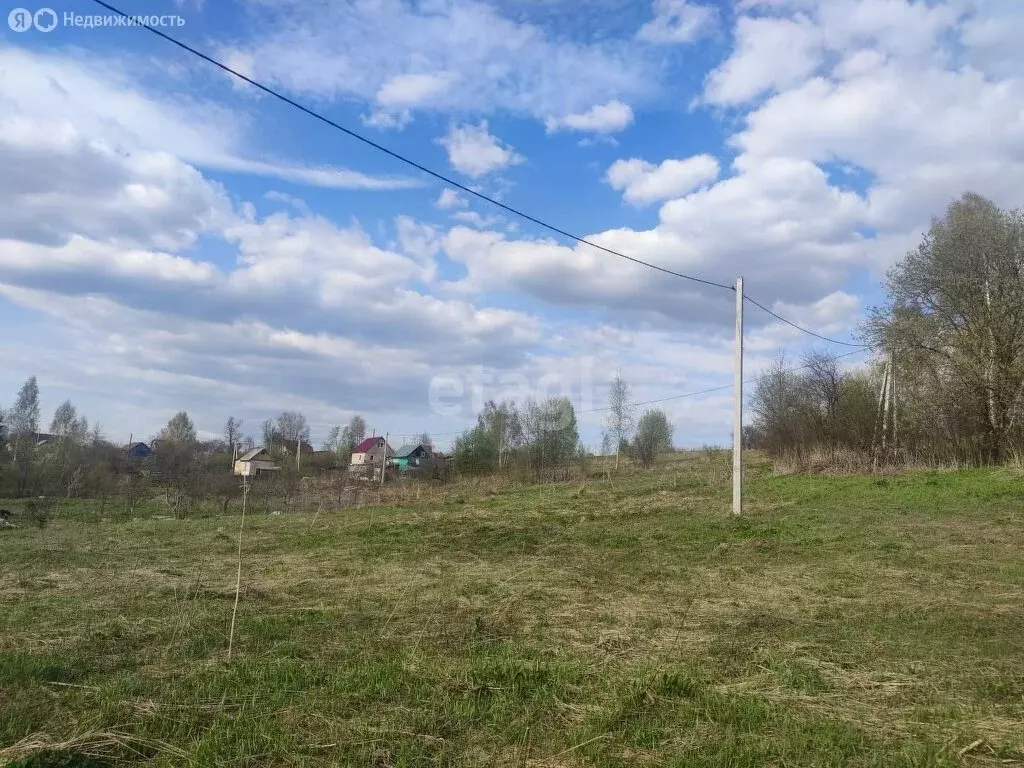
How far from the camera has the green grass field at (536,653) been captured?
3.43 metres

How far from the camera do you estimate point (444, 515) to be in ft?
59.2

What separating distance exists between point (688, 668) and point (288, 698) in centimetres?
265

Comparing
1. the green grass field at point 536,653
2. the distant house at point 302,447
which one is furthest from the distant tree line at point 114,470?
the green grass field at point 536,653

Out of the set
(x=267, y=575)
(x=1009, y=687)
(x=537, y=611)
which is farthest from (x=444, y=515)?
(x=1009, y=687)

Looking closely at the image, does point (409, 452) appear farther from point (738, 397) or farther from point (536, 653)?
point (536, 653)

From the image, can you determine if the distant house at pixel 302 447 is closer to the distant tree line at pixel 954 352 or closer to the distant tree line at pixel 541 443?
the distant tree line at pixel 541 443

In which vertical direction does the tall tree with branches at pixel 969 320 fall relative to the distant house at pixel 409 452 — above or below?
above

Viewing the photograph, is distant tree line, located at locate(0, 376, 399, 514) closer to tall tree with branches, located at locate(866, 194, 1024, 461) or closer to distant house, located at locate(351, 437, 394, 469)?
distant house, located at locate(351, 437, 394, 469)

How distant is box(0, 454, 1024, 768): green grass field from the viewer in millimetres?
3430

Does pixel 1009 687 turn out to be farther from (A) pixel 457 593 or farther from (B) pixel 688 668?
(A) pixel 457 593

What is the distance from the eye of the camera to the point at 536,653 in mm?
5180

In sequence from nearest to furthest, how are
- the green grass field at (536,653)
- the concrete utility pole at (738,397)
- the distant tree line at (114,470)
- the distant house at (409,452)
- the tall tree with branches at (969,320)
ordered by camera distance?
the green grass field at (536,653)
the concrete utility pole at (738,397)
the tall tree with branches at (969,320)
the distant tree line at (114,470)
the distant house at (409,452)

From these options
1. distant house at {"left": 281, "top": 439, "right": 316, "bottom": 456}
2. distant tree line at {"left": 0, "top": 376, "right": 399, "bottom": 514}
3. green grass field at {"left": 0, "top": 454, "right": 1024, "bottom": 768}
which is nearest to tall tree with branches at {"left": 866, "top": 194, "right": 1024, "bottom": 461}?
green grass field at {"left": 0, "top": 454, "right": 1024, "bottom": 768}

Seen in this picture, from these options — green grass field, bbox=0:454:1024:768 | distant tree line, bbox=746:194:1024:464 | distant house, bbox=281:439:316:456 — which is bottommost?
green grass field, bbox=0:454:1024:768
